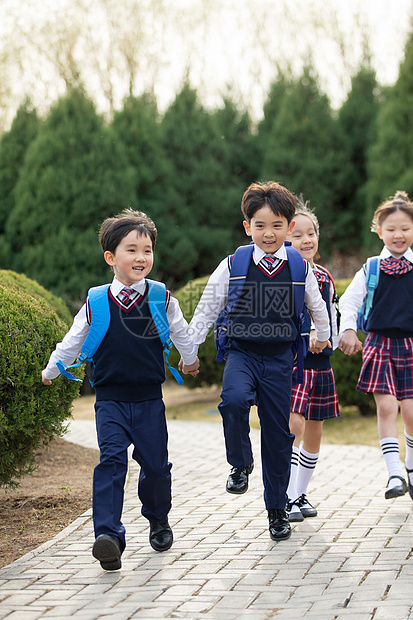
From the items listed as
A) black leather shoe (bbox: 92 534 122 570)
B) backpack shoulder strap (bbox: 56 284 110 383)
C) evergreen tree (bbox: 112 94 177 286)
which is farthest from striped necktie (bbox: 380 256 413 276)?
evergreen tree (bbox: 112 94 177 286)

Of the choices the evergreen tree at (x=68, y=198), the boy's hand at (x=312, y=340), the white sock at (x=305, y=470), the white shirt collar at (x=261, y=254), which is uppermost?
the evergreen tree at (x=68, y=198)

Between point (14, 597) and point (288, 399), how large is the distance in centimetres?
174

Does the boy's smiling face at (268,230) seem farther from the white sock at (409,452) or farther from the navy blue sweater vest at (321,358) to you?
the white sock at (409,452)

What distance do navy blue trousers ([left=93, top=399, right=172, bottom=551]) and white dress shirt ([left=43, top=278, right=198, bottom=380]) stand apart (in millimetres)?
308

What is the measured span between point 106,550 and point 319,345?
5.94 feet


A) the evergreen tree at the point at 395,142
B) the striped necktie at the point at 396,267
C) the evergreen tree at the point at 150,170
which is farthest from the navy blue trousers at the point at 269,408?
the evergreen tree at the point at 395,142

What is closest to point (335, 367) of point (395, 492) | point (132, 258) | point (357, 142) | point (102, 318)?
point (395, 492)

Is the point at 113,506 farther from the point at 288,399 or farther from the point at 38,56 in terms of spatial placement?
the point at 38,56

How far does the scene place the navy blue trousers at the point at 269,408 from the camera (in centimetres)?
380

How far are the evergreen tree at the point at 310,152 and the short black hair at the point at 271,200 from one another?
11289 mm

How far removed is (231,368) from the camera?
12.7 ft

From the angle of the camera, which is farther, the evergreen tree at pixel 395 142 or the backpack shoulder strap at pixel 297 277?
the evergreen tree at pixel 395 142

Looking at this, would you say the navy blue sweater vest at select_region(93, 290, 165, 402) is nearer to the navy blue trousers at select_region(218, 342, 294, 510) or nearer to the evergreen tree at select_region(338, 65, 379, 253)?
the navy blue trousers at select_region(218, 342, 294, 510)

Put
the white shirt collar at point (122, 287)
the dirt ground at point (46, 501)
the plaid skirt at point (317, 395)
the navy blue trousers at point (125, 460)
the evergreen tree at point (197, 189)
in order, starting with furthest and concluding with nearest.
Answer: the evergreen tree at point (197, 189) → the plaid skirt at point (317, 395) → the dirt ground at point (46, 501) → the white shirt collar at point (122, 287) → the navy blue trousers at point (125, 460)
